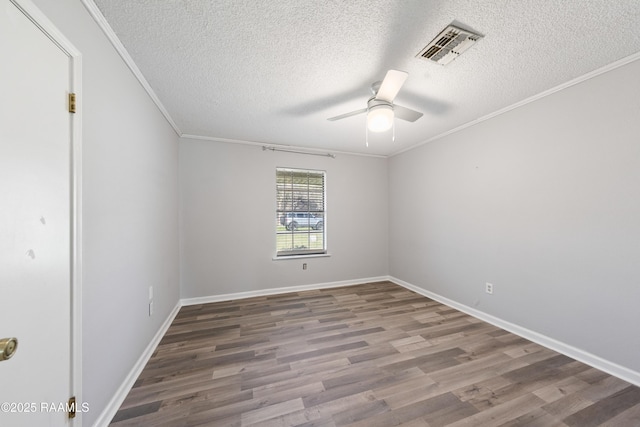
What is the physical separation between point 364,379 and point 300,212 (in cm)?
267

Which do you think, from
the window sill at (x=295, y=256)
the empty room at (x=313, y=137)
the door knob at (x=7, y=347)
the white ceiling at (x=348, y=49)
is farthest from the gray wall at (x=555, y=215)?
the door knob at (x=7, y=347)

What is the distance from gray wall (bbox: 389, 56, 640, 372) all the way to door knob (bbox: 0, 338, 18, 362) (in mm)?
3571

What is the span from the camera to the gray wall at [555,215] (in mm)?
1746

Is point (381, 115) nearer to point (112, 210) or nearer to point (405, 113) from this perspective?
point (405, 113)

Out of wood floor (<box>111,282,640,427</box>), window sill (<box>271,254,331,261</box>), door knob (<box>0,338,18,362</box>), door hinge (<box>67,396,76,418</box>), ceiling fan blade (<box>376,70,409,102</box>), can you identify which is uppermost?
ceiling fan blade (<box>376,70,409,102</box>)

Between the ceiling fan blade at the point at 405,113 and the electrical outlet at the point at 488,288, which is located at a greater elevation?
the ceiling fan blade at the point at 405,113

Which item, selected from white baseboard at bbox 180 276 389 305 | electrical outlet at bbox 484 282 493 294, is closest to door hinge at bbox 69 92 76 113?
white baseboard at bbox 180 276 389 305

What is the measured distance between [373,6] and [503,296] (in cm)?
305

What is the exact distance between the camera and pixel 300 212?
3961 millimetres

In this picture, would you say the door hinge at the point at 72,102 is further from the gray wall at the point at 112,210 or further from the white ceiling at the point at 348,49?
the white ceiling at the point at 348,49

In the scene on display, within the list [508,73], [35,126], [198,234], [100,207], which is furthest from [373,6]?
[198,234]

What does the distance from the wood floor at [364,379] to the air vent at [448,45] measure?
246 cm

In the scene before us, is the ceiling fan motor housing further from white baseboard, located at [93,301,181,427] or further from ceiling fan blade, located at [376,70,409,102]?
white baseboard, located at [93,301,181,427]

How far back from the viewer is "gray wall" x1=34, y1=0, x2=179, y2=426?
1.20 m
